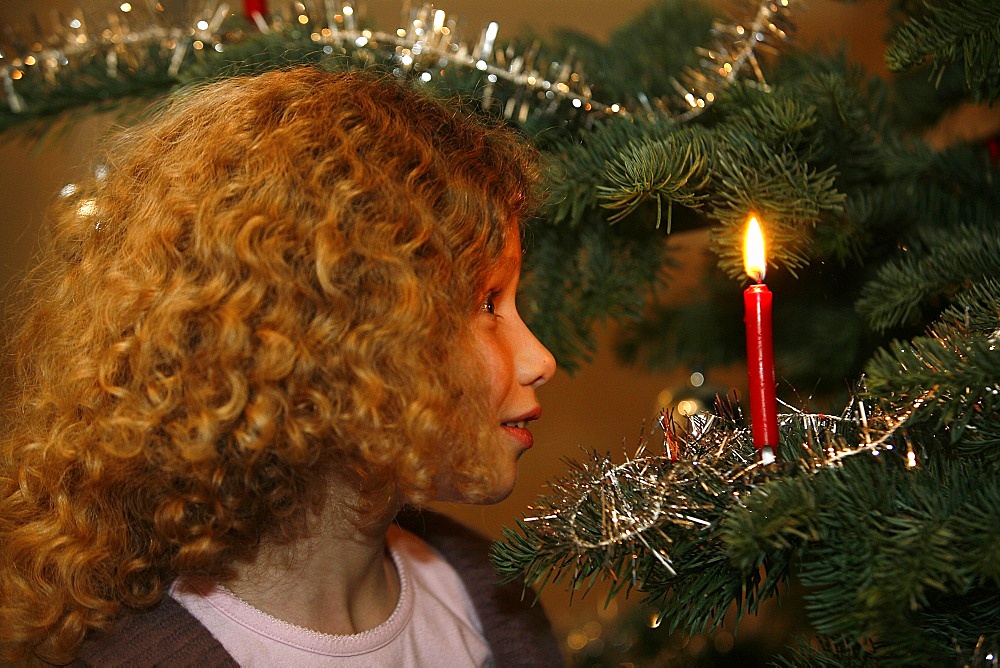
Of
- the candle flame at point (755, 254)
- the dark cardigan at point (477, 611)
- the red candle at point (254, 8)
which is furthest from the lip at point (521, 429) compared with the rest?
the red candle at point (254, 8)

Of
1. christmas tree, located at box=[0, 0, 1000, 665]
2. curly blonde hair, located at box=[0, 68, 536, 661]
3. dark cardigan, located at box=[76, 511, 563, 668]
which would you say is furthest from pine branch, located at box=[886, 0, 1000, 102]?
dark cardigan, located at box=[76, 511, 563, 668]

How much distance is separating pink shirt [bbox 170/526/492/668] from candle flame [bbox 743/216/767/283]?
41cm

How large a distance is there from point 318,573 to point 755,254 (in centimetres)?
39

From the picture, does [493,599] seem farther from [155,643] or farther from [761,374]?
[761,374]

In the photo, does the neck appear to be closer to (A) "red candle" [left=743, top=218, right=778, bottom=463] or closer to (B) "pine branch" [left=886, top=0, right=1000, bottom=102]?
(A) "red candle" [left=743, top=218, right=778, bottom=463]

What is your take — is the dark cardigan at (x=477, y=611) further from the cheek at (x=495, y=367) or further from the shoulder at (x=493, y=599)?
the cheek at (x=495, y=367)

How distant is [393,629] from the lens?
71cm

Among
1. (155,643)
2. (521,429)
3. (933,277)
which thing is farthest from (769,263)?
(155,643)

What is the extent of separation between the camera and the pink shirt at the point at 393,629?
626mm

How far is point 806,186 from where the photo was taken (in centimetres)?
51

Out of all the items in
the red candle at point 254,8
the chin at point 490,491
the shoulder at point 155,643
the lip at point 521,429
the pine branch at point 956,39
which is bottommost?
the shoulder at point 155,643

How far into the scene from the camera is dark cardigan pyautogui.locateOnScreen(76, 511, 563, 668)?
0.59 metres

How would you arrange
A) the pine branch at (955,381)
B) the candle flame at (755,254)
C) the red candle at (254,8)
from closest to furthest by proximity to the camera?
the pine branch at (955,381) → the candle flame at (755,254) → the red candle at (254,8)

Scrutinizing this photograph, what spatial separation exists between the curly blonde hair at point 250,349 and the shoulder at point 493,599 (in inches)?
9.1
